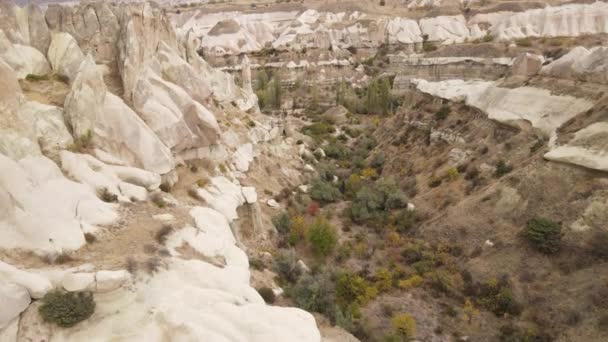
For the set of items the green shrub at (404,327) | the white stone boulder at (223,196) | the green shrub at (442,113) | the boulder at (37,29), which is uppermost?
the boulder at (37,29)

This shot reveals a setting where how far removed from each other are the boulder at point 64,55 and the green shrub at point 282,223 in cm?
1479

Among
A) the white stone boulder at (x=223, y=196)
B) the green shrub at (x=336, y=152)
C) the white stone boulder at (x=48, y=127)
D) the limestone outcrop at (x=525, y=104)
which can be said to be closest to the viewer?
the white stone boulder at (x=48, y=127)

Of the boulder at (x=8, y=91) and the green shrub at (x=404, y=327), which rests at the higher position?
the boulder at (x=8, y=91)

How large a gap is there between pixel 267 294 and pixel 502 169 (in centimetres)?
1969

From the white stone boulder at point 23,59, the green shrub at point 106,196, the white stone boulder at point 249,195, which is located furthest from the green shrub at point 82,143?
the white stone boulder at point 249,195

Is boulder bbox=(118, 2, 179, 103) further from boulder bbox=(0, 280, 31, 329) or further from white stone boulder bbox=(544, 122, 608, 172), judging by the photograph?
white stone boulder bbox=(544, 122, 608, 172)

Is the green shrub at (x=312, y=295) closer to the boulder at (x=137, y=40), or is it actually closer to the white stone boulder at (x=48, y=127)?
the white stone boulder at (x=48, y=127)

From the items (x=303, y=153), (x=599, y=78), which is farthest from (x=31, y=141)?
(x=599, y=78)

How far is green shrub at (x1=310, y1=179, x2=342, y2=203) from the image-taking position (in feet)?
105

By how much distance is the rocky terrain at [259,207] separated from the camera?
1171 cm

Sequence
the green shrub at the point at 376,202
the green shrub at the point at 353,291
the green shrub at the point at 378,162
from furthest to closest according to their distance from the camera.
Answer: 1. the green shrub at the point at 378,162
2. the green shrub at the point at 376,202
3. the green shrub at the point at 353,291

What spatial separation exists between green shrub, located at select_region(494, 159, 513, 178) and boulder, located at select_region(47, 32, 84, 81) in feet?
91.6

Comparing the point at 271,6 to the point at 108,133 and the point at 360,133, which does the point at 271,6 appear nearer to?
the point at 360,133

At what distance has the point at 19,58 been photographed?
1870 centimetres
